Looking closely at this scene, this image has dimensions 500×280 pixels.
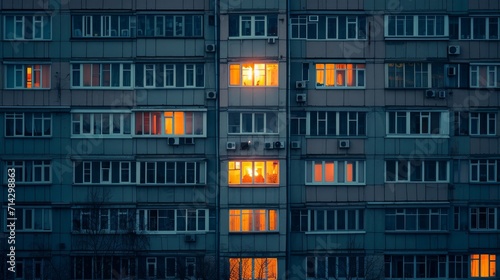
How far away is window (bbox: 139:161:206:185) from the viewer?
2745 cm

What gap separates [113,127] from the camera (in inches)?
1082

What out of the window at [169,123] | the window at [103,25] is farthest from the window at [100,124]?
the window at [103,25]

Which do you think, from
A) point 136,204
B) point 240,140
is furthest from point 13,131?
point 240,140

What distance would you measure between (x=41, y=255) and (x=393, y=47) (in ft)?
52.8

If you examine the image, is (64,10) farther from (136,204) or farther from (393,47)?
(393,47)

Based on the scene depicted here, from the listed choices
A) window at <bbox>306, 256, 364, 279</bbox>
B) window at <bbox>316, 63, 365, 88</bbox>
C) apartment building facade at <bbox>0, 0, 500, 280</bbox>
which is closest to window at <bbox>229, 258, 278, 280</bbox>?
apartment building facade at <bbox>0, 0, 500, 280</bbox>

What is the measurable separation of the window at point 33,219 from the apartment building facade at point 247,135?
9 centimetres

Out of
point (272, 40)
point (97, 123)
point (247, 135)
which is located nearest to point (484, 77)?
point (272, 40)

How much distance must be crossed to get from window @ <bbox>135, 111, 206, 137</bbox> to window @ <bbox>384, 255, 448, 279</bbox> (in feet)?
30.3

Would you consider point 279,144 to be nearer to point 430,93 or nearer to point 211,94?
point 211,94

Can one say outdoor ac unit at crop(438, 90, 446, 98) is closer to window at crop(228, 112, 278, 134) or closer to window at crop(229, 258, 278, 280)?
window at crop(228, 112, 278, 134)

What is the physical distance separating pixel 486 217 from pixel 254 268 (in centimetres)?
959

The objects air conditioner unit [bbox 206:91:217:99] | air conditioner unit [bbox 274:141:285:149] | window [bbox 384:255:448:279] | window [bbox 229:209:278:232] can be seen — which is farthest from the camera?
window [bbox 384:255:448:279]

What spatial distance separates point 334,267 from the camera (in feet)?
90.6
